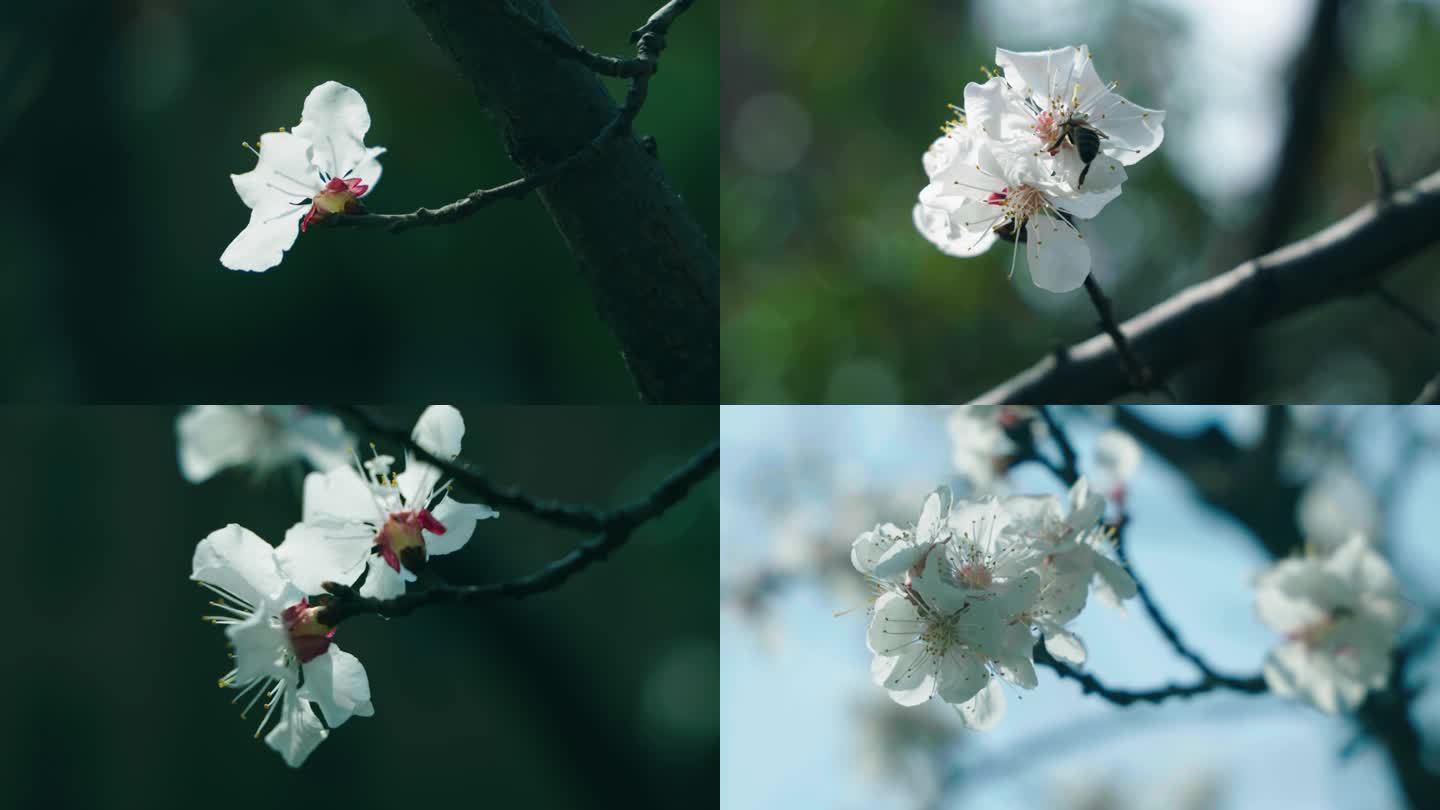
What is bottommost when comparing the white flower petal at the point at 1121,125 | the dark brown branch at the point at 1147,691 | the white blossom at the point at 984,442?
the dark brown branch at the point at 1147,691

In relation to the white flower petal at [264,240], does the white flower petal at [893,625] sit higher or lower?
lower

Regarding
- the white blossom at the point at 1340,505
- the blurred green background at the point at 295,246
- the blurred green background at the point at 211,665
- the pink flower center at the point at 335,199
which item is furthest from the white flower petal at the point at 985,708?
the blurred green background at the point at 295,246

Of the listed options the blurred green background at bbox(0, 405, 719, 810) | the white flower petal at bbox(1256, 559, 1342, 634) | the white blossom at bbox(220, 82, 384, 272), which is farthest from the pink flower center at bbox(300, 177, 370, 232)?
the blurred green background at bbox(0, 405, 719, 810)

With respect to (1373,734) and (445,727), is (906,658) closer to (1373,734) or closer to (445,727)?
(1373,734)

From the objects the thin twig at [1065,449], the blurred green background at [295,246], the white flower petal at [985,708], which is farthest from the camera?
the blurred green background at [295,246]

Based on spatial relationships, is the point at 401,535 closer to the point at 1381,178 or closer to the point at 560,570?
the point at 560,570

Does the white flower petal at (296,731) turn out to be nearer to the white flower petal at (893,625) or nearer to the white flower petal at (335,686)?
the white flower petal at (335,686)

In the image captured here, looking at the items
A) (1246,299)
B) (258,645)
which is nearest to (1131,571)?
(1246,299)

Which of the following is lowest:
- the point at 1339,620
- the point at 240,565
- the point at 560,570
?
the point at 1339,620
